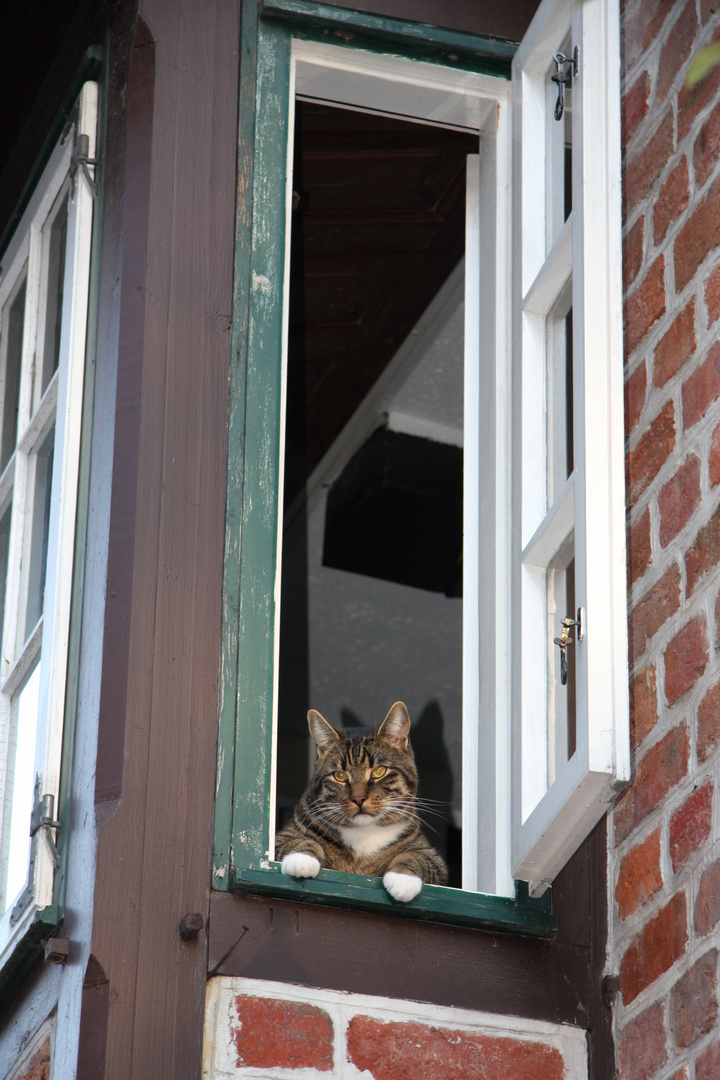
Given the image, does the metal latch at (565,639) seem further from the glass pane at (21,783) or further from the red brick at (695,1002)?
the glass pane at (21,783)

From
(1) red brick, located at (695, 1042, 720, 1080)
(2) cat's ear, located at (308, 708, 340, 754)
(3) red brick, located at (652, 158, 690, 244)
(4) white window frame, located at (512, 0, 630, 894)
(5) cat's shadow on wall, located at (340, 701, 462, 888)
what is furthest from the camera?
(5) cat's shadow on wall, located at (340, 701, 462, 888)

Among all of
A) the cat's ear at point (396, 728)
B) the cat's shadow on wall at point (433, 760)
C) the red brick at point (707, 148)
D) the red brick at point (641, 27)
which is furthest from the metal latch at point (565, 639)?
the cat's shadow on wall at point (433, 760)

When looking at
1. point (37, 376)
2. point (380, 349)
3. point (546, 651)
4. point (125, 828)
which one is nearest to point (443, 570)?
point (380, 349)

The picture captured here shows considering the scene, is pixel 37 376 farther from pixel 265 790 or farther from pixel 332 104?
pixel 265 790

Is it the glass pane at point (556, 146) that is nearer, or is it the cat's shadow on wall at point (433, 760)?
the glass pane at point (556, 146)

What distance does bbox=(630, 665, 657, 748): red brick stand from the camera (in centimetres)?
250

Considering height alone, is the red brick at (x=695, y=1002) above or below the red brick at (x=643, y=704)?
below

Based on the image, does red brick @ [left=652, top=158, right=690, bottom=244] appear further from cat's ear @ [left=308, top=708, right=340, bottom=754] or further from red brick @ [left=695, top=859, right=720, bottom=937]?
cat's ear @ [left=308, top=708, right=340, bottom=754]

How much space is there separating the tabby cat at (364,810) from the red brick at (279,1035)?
1.19 feet

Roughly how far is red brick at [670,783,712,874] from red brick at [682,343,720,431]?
60 centimetres

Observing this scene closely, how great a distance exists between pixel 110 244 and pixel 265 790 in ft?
3.58

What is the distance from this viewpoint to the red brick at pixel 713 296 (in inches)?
98.4

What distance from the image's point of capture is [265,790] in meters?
2.55

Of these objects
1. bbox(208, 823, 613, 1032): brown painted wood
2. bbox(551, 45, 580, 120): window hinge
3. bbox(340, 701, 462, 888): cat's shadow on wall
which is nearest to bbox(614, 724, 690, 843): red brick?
bbox(208, 823, 613, 1032): brown painted wood
